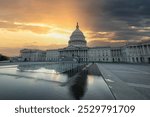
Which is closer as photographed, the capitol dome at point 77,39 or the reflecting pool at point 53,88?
the reflecting pool at point 53,88

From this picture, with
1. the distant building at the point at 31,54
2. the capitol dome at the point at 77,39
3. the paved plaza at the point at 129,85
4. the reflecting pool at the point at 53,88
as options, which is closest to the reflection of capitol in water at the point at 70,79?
the reflecting pool at the point at 53,88

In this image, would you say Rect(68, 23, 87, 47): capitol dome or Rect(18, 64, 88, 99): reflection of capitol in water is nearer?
Rect(18, 64, 88, 99): reflection of capitol in water

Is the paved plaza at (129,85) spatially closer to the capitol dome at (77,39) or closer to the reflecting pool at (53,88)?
the reflecting pool at (53,88)

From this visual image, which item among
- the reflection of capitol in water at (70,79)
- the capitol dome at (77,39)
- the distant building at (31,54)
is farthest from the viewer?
the distant building at (31,54)

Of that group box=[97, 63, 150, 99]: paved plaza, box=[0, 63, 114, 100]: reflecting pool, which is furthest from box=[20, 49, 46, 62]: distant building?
box=[97, 63, 150, 99]: paved plaza

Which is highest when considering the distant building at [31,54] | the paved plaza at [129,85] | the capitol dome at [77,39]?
the capitol dome at [77,39]

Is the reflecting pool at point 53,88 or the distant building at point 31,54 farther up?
the distant building at point 31,54

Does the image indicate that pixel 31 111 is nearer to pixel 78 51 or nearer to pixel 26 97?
pixel 26 97

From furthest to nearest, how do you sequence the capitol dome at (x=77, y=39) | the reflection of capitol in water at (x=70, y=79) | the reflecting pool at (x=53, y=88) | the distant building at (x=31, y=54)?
1. the distant building at (x=31, y=54)
2. the capitol dome at (x=77, y=39)
3. the reflection of capitol in water at (x=70, y=79)
4. the reflecting pool at (x=53, y=88)

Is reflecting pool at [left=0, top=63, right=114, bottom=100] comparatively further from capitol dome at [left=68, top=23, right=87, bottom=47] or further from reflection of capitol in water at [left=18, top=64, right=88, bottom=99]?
capitol dome at [left=68, top=23, right=87, bottom=47]

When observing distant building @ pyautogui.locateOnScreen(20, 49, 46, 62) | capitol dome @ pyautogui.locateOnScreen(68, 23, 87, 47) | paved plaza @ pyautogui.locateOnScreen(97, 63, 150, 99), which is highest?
capitol dome @ pyautogui.locateOnScreen(68, 23, 87, 47)

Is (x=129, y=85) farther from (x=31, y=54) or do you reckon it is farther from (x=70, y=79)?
(x=31, y=54)

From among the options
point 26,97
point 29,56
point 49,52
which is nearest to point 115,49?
point 49,52

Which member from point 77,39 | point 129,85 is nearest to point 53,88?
point 129,85
